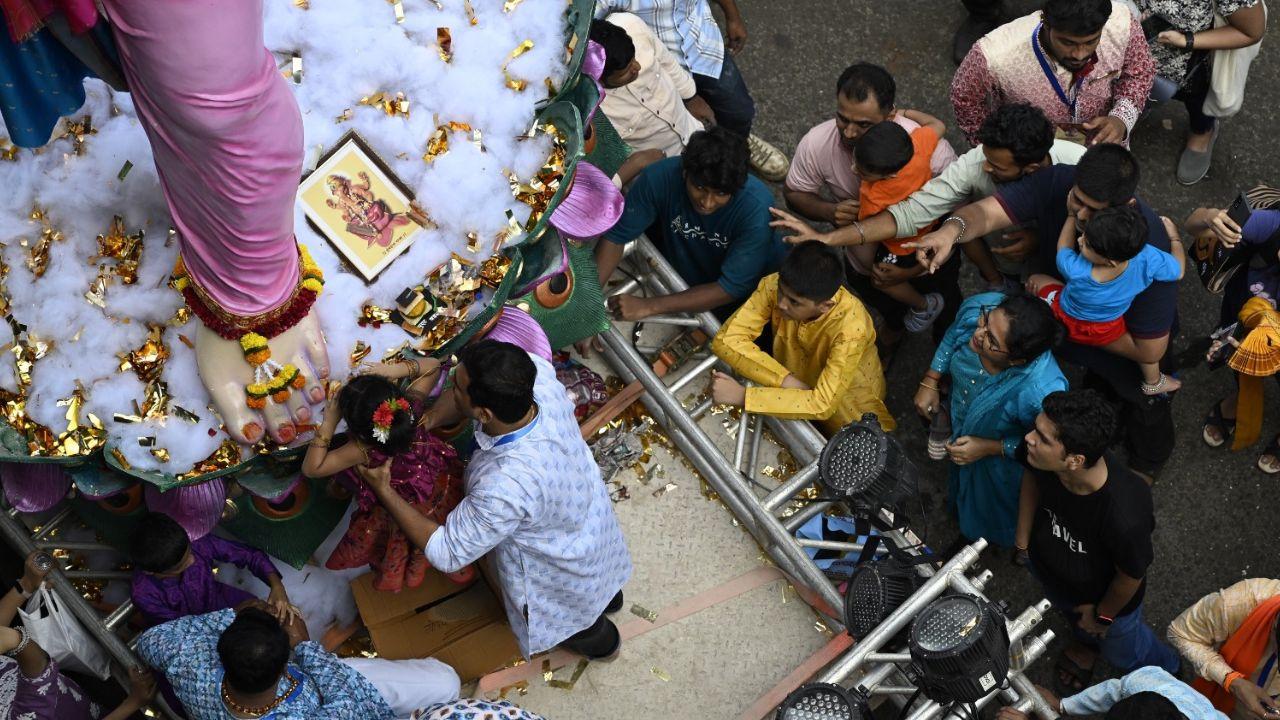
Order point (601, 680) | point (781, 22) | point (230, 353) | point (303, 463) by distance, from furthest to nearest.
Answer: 1. point (781, 22)
2. point (601, 680)
3. point (303, 463)
4. point (230, 353)

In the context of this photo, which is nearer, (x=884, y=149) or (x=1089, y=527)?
(x=1089, y=527)

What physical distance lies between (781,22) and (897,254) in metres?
2.00

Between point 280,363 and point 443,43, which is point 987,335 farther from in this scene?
point 280,363

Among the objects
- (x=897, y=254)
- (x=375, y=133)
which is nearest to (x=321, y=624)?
(x=375, y=133)

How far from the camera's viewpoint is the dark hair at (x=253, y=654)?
3070 mm

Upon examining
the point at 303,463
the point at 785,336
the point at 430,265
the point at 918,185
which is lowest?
the point at 785,336

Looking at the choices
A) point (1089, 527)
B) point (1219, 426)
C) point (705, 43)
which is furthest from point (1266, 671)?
point (705, 43)

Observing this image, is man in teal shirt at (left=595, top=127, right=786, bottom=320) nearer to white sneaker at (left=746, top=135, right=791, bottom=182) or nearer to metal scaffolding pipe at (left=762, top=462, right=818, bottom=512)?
metal scaffolding pipe at (left=762, top=462, right=818, bottom=512)

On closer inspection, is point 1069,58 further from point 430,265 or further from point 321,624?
point 321,624

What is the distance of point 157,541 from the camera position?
3.38m

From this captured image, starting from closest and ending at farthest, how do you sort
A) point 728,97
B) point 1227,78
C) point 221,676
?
point 221,676, point 1227,78, point 728,97

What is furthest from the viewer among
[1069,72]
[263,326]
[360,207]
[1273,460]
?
[1273,460]

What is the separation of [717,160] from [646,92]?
0.70 m

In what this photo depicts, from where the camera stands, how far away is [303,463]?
294cm
